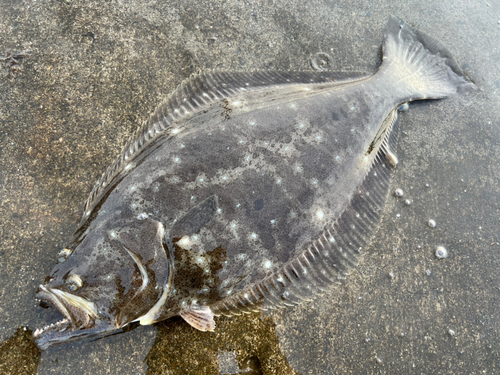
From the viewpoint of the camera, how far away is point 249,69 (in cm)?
351

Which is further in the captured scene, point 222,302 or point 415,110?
point 415,110

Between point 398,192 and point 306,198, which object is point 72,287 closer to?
point 306,198

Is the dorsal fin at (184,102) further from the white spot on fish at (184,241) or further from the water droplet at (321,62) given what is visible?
the white spot on fish at (184,241)

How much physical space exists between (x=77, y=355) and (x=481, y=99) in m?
4.75

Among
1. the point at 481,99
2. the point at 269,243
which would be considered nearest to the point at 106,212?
the point at 269,243

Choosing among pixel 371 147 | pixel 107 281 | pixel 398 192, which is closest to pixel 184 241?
pixel 107 281

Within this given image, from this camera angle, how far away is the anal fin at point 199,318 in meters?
2.61

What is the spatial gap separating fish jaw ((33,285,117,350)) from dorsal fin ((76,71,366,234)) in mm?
491

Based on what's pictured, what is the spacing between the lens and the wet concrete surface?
2.73m

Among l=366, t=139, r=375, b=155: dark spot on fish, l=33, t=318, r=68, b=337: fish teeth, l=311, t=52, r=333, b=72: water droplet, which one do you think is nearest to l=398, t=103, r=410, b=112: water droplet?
l=366, t=139, r=375, b=155: dark spot on fish

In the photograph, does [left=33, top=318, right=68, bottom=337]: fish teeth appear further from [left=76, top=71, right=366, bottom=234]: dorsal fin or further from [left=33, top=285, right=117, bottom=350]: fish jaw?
[left=76, top=71, right=366, bottom=234]: dorsal fin

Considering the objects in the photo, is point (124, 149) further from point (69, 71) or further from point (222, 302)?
point (222, 302)

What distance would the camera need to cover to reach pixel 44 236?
280 centimetres

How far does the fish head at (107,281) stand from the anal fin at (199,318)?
0.87 ft
